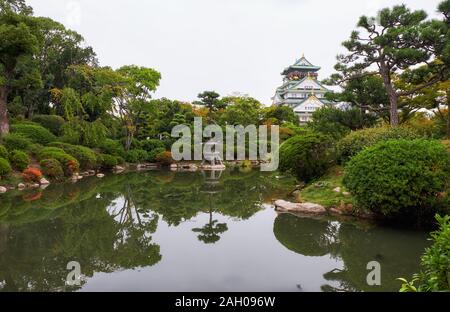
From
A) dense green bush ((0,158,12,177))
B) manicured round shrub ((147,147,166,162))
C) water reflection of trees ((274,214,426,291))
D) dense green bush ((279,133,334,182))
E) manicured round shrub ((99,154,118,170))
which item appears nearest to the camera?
water reflection of trees ((274,214,426,291))

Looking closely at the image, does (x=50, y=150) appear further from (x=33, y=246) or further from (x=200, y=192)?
(x=33, y=246)

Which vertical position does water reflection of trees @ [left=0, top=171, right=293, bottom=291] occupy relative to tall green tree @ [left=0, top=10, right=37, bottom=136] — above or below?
below

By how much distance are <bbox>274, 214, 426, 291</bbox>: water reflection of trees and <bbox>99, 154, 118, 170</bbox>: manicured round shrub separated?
13.8m

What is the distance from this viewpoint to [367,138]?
9750 mm

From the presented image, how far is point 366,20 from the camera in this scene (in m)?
11.5

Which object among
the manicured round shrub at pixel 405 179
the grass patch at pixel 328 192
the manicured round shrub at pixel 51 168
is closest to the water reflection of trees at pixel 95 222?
the manicured round shrub at pixel 51 168

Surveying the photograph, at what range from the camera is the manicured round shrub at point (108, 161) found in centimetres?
1882

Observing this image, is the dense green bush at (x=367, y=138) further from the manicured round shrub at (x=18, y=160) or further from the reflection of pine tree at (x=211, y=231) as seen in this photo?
the manicured round shrub at (x=18, y=160)

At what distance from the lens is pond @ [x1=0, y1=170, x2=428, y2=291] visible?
420 centimetres

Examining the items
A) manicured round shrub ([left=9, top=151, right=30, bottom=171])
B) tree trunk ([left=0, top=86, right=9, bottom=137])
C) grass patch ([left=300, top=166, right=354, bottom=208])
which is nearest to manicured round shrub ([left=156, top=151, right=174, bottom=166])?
tree trunk ([left=0, top=86, right=9, bottom=137])

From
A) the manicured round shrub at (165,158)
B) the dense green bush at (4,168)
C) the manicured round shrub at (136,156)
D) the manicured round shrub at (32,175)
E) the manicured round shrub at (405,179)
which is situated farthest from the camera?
the manicured round shrub at (165,158)

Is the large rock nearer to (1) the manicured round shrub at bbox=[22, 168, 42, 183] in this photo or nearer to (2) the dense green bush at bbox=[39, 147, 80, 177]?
(1) the manicured round shrub at bbox=[22, 168, 42, 183]

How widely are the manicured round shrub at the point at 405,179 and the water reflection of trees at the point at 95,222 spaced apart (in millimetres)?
3119
